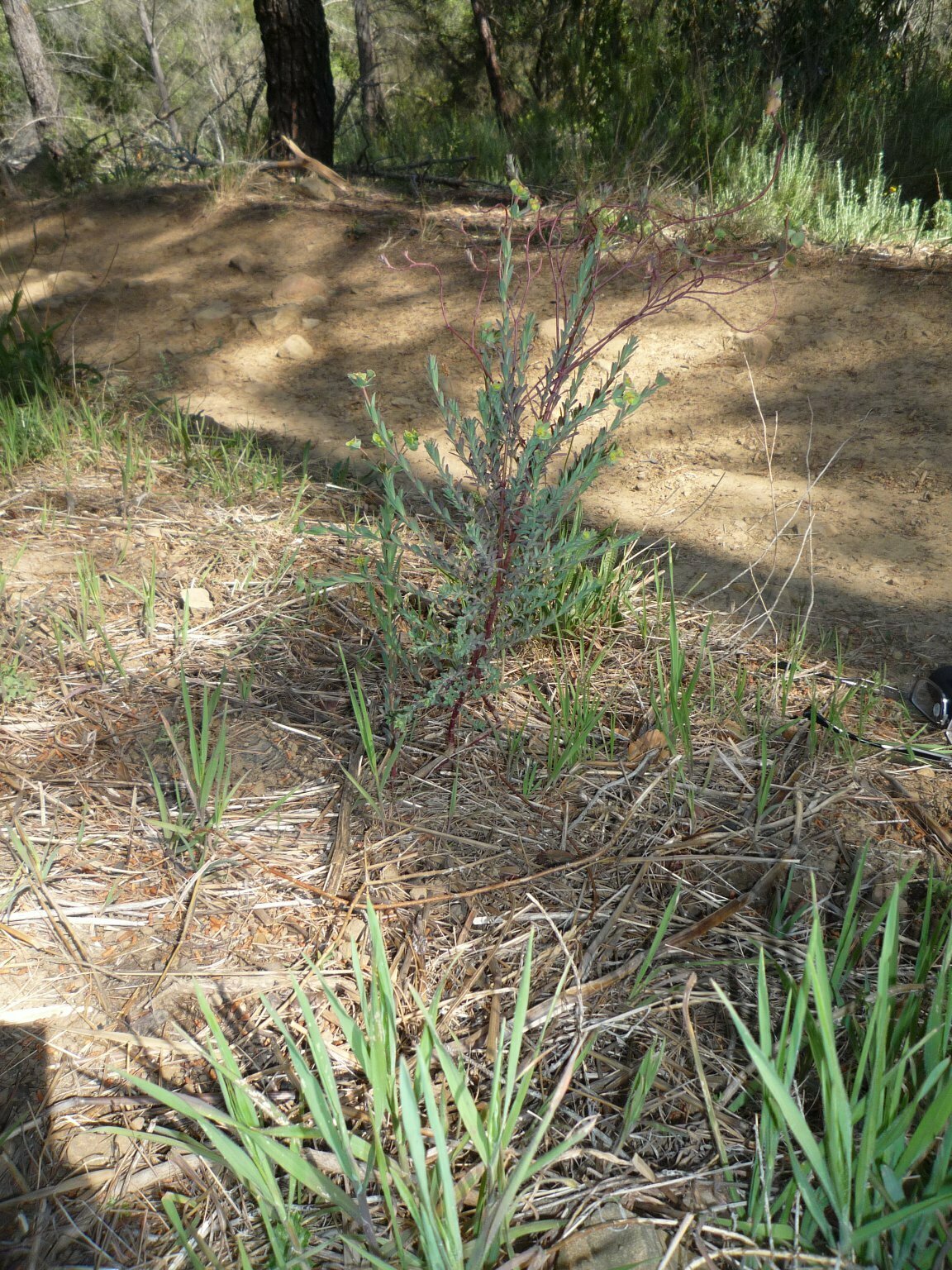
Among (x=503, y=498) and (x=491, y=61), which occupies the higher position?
(x=491, y=61)

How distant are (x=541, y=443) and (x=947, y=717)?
3.57 feet

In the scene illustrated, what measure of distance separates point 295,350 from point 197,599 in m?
2.09

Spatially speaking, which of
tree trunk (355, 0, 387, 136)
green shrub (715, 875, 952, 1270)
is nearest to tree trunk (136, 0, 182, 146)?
tree trunk (355, 0, 387, 136)

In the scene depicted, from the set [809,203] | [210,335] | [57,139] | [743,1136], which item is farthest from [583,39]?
[743,1136]

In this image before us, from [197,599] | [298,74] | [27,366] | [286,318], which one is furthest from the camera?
[298,74]

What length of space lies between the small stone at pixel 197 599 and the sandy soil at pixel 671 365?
1.13 m

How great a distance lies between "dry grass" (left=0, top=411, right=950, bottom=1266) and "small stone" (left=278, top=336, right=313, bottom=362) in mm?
1978

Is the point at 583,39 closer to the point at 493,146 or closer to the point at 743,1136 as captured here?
the point at 493,146

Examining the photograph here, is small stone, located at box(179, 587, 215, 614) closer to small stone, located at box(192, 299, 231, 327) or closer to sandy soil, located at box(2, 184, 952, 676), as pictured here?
sandy soil, located at box(2, 184, 952, 676)

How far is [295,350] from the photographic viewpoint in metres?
3.83

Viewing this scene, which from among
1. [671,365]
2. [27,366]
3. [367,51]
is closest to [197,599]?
[27,366]

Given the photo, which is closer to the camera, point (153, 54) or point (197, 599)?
point (197, 599)

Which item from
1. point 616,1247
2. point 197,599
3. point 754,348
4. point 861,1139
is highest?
point 754,348

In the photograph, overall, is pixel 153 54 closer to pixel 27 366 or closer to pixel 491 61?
pixel 491 61
